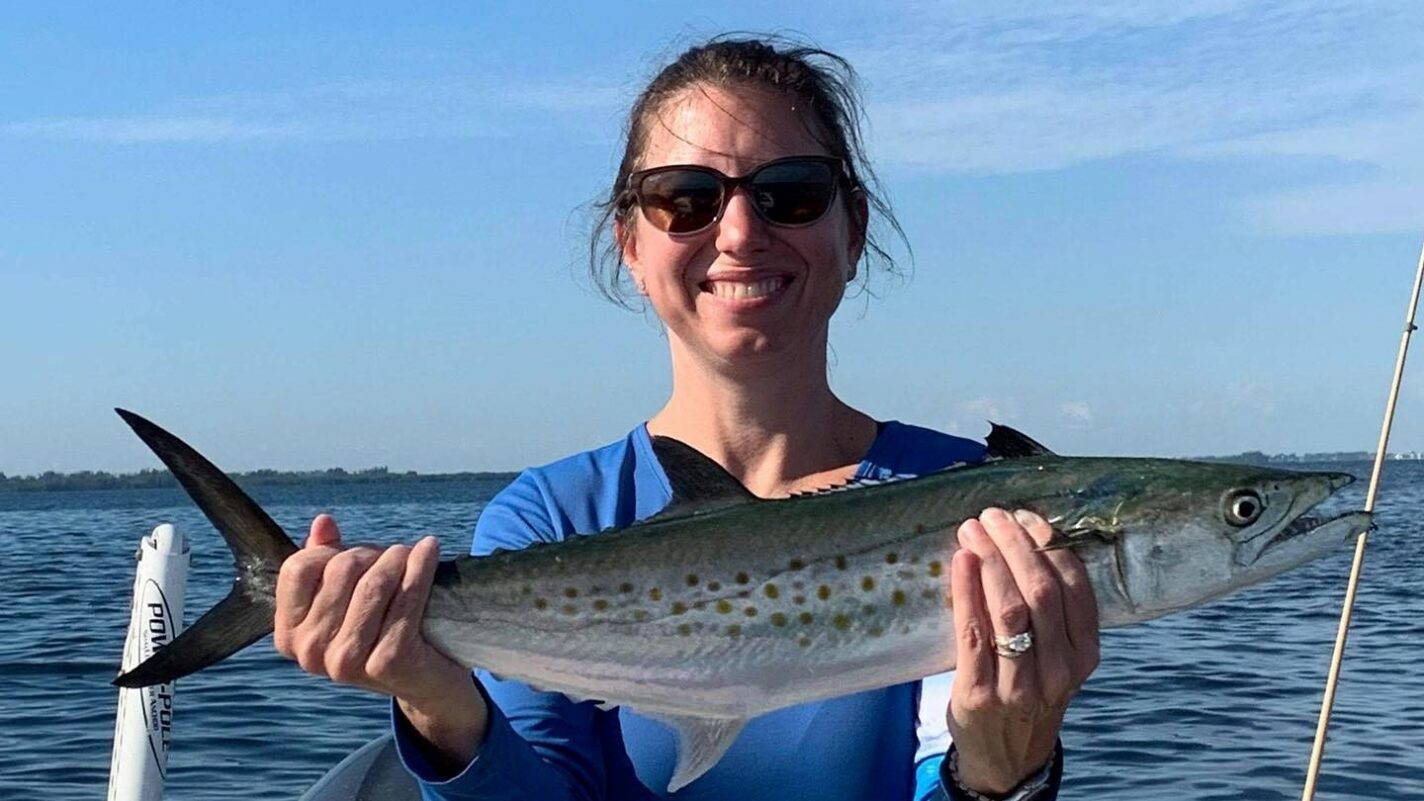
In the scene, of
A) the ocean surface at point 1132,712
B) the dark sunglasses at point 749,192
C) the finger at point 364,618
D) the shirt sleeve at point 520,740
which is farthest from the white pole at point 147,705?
the dark sunglasses at point 749,192

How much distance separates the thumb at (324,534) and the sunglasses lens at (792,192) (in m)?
1.33

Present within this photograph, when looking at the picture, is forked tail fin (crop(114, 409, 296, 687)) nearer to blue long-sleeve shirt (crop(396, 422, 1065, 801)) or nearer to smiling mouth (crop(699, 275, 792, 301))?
blue long-sleeve shirt (crop(396, 422, 1065, 801))

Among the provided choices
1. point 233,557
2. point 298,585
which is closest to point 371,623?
point 298,585

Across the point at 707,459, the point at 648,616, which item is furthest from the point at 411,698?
the point at 707,459

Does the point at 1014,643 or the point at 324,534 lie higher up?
the point at 324,534

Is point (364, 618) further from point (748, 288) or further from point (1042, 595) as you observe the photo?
point (1042, 595)

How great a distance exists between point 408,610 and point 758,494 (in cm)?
113

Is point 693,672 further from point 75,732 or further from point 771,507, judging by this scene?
point 75,732

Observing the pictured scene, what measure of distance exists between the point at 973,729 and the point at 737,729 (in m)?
0.53

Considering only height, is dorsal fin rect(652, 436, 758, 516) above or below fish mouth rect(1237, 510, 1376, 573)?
above

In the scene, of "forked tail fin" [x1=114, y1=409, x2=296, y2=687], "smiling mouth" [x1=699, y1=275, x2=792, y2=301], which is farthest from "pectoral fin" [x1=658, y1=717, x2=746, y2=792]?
"smiling mouth" [x1=699, y1=275, x2=792, y2=301]

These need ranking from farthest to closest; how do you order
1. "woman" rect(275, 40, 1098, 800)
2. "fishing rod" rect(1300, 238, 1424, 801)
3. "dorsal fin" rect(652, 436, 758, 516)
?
"fishing rod" rect(1300, 238, 1424, 801) < "dorsal fin" rect(652, 436, 758, 516) < "woman" rect(275, 40, 1098, 800)

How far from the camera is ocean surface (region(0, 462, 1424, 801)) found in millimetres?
11531

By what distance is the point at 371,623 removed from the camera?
353 centimetres
